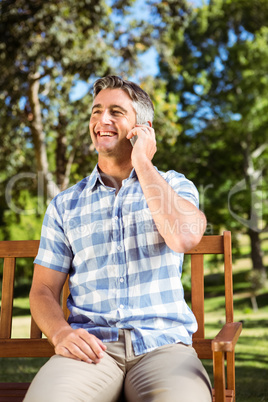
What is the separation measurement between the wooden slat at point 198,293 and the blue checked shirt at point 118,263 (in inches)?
15.3

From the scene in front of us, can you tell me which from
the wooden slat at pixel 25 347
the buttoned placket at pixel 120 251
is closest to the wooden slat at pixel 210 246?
the buttoned placket at pixel 120 251

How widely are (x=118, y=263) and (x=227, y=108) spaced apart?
46.5 ft

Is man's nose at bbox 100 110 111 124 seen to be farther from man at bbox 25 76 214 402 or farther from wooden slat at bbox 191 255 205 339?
wooden slat at bbox 191 255 205 339

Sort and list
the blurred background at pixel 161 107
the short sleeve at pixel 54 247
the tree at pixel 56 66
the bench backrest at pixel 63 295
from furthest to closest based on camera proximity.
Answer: the blurred background at pixel 161 107, the tree at pixel 56 66, the bench backrest at pixel 63 295, the short sleeve at pixel 54 247

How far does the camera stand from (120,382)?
1873 millimetres

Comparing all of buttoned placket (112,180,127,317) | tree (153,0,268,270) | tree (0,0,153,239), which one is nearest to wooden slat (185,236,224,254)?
buttoned placket (112,180,127,317)

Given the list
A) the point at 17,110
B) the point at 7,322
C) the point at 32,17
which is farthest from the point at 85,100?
the point at 7,322

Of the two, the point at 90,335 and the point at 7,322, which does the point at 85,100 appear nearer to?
the point at 7,322

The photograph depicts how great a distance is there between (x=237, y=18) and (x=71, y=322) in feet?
55.7

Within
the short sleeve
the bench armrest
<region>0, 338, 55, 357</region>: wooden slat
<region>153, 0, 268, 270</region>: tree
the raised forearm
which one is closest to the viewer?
the bench armrest

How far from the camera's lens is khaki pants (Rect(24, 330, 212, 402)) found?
167cm

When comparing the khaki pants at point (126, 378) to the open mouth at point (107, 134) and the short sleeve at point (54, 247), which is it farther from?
the open mouth at point (107, 134)

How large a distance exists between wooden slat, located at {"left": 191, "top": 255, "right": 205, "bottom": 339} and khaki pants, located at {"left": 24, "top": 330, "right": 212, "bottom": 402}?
0.52 meters

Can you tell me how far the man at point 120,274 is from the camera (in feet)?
5.84
